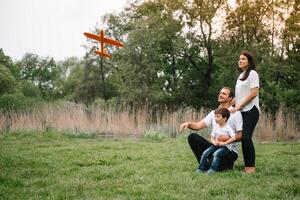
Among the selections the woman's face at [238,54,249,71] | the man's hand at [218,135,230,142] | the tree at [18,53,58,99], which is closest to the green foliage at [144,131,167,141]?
the man's hand at [218,135,230,142]

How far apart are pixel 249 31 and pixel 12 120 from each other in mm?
14032

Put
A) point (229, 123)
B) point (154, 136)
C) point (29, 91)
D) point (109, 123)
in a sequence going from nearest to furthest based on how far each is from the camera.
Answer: point (229, 123) < point (154, 136) < point (109, 123) < point (29, 91)

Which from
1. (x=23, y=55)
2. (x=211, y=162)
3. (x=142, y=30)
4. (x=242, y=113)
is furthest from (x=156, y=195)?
(x=23, y=55)

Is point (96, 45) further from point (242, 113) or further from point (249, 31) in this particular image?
point (242, 113)

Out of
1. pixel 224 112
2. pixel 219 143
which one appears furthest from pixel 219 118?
pixel 219 143

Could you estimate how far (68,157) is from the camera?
24.3 ft

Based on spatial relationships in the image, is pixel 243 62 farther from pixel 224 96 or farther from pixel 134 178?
pixel 134 178

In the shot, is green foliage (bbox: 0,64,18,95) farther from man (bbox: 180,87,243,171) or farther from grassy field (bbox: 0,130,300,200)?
man (bbox: 180,87,243,171)

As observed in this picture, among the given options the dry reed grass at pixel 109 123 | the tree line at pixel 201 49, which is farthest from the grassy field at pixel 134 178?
the tree line at pixel 201 49

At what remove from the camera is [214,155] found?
5934mm

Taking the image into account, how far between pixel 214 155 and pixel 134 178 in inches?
47.0

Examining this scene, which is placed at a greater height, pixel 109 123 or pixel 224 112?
pixel 224 112

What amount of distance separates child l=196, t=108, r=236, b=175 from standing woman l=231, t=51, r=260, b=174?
0.61 feet

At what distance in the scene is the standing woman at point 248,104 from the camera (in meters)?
5.97
